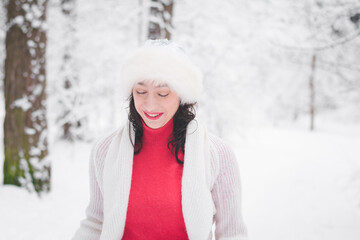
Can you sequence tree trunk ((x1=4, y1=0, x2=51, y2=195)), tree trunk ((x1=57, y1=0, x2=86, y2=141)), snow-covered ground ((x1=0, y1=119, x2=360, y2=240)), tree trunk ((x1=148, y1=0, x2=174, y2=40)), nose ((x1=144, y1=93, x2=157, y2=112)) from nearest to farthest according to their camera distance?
1. nose ((x1=144, y1=93, x2=157, y2=112))
2. snow-covered ground ((x1=0, y1=119, x2=360, y2=240))
3. tree trunk ((x1=4, y1=0, x2=51, y2=195))
4. tree trunk ((x1=148, y1=0, x2=174, y2=40))
5. tree trunk ((x1=57, y1=0, x2=86, y2=141))

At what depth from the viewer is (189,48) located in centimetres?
718

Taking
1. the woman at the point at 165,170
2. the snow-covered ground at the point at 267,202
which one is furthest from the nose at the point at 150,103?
the snow-covered ground at the point at 267,202

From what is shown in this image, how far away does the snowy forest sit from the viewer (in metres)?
3.62

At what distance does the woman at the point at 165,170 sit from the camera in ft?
4.45

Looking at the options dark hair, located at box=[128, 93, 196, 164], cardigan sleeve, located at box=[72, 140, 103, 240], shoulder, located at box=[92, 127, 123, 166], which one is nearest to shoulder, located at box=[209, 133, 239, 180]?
dark hair, located at box=[128, 93, 196, 164]

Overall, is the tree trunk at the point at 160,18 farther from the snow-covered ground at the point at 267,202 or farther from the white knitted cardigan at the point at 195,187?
the snow-covered ground at the point at 267,202

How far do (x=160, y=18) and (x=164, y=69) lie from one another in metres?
2.95

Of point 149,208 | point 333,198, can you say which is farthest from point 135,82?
point 333,198

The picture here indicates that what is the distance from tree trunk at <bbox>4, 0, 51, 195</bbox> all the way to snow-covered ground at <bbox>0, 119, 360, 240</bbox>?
368 mm

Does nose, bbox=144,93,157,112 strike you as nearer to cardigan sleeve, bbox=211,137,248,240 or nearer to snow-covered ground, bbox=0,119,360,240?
cardigan sleeve, bbox=211,137,248,240

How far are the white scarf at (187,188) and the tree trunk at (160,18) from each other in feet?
9.77

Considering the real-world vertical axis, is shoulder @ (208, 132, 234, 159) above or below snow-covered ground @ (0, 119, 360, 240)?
above

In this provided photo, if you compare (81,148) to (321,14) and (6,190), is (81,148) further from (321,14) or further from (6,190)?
(321,14)

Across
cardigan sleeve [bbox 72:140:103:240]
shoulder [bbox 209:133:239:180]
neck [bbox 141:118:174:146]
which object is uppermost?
neck [bbox 141:118:174:146]
